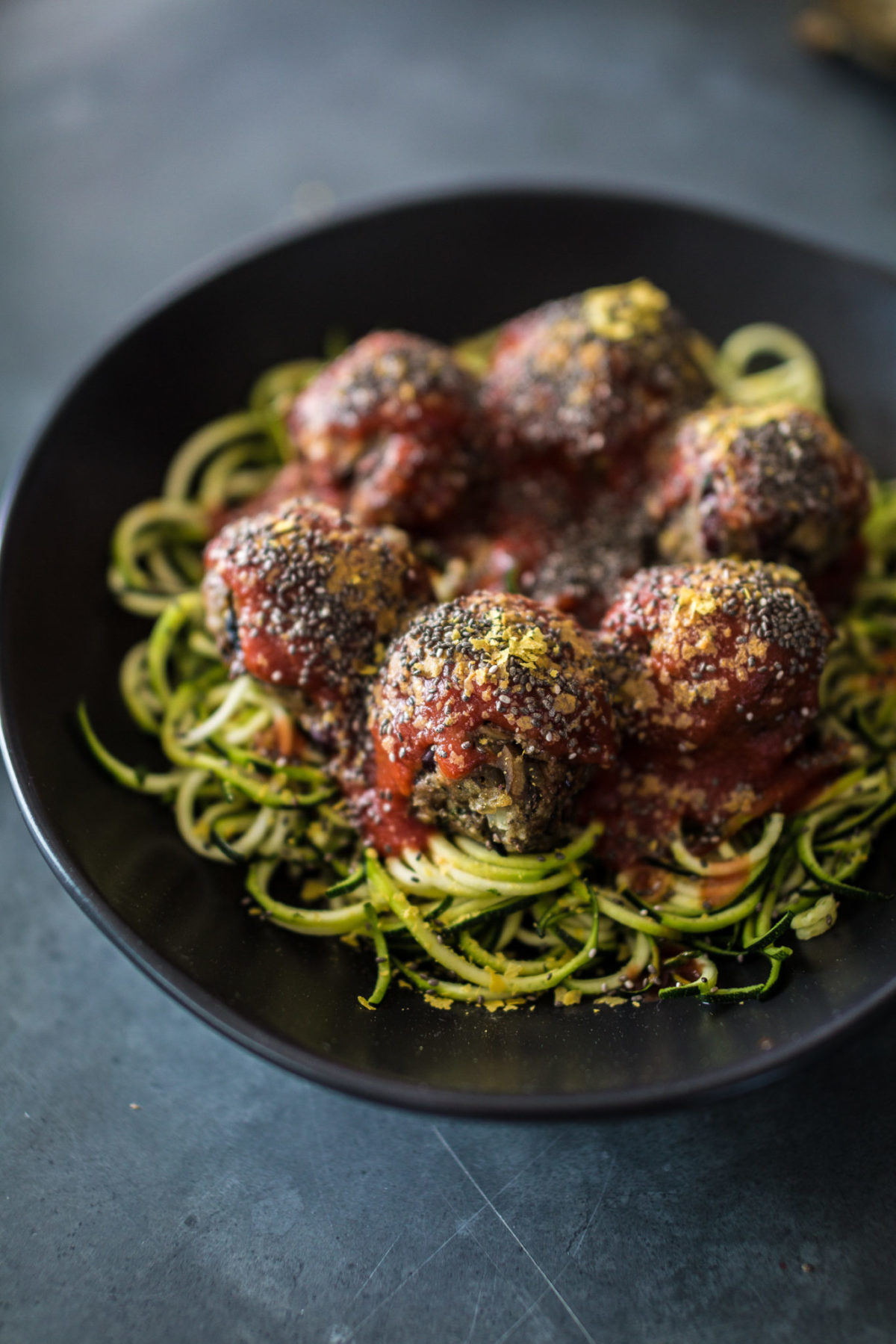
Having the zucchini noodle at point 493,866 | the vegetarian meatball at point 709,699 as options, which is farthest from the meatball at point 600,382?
the zucchini noodle at point 493,866

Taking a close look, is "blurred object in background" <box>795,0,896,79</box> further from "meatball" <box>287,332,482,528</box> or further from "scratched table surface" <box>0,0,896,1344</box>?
"scratched table surface" <box>0,0,896,1344</box>

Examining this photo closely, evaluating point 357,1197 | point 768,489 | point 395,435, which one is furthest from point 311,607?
point 357,1197

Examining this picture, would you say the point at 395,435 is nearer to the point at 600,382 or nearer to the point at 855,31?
the point at 600,382

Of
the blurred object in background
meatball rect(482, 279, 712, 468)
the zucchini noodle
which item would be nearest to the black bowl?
the zucchini noodle

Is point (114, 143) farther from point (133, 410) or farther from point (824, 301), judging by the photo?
point (824, 301)

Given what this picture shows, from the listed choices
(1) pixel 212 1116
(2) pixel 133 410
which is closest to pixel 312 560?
(2) pixel 133 410

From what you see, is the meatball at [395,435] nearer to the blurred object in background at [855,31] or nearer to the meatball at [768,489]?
the meatball at [768,489]
